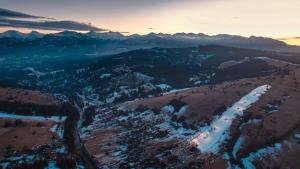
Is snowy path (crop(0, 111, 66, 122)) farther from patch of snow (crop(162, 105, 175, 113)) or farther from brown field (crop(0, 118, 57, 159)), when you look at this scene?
patch of snow (crop(162, 105, 175, 113))

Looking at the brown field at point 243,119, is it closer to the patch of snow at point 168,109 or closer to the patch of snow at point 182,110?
the patch of snow at point 182,110

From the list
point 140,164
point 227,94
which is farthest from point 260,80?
point 140,164

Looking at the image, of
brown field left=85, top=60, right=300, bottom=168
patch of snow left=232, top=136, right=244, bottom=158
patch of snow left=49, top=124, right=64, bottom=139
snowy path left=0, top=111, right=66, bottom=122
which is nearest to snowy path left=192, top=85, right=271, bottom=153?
brown field left=85, top=60, right=300, bottom=168

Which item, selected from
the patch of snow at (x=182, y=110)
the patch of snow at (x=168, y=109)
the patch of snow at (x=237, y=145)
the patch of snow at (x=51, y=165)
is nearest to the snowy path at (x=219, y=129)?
the patch of snow at (x=237, y=145)

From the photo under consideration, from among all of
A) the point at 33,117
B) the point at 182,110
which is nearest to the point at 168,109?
the point at 182,110

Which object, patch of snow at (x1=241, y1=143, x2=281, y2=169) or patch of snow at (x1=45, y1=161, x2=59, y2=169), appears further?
patch of snow at (x1=45, y1=161, x2=59, y2=169)

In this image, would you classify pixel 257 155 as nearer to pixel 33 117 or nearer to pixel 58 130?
pixel 58 130

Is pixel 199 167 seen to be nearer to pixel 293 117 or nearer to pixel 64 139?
pixel 293 117

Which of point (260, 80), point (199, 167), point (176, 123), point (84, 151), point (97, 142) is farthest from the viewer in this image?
point (260, 80)
